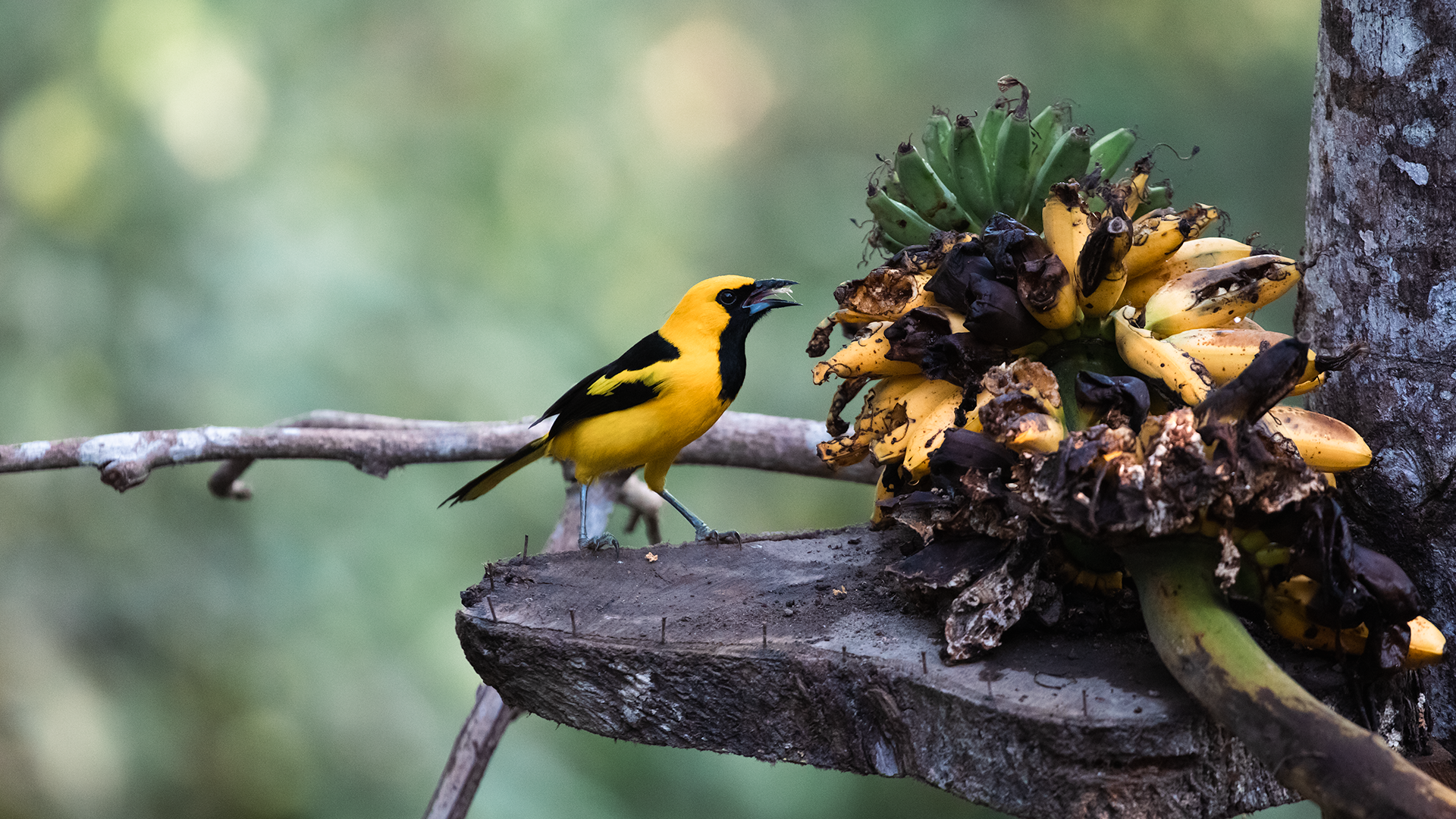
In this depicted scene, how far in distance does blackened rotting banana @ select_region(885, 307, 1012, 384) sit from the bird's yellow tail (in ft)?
3.56

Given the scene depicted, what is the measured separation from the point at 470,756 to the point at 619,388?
0.92 metres

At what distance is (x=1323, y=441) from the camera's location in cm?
147

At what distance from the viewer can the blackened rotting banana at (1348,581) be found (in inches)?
49.6

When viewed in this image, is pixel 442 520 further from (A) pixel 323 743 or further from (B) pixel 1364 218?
(B) pixel 1364 218

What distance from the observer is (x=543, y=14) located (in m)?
5.48

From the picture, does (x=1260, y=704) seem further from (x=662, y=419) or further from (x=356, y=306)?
(x=356, y=306)

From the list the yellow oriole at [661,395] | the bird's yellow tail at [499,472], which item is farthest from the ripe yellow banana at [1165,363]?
the bird's yellow tail at [499,472]

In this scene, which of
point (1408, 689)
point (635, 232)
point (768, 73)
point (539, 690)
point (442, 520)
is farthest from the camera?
point (768, 73)

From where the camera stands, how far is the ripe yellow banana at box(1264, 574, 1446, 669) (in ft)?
4.39

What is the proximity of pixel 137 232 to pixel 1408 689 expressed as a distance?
166 inches

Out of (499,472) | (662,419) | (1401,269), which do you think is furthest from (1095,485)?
(499,472)

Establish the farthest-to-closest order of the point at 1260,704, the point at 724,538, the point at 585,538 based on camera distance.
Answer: the point at 585,538
the point at 724,538
the point at 1260,704

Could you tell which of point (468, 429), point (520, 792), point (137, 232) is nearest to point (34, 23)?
point (137, 232)

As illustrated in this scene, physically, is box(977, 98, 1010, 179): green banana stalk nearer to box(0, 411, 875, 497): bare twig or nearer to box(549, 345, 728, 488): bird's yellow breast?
box(549, 345, 728, 488): bird's yellow breast
